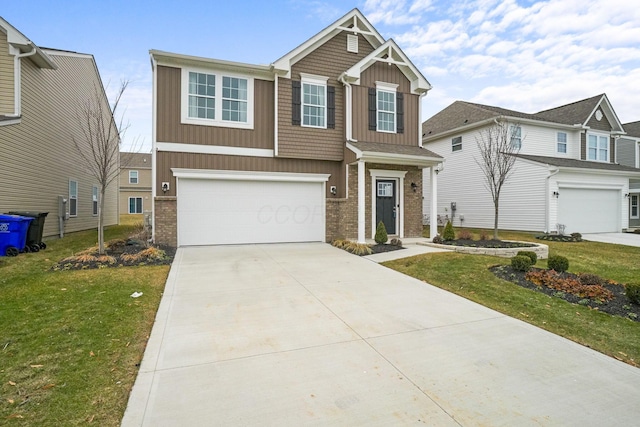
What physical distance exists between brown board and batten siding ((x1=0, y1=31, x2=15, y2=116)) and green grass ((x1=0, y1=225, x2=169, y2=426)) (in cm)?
638

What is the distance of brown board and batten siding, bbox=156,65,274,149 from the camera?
1036 cm

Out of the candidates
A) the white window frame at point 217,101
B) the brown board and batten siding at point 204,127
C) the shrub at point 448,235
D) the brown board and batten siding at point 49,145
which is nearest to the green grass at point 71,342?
the brown board and batten siding at point 49,145

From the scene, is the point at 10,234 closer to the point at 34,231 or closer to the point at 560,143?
the point at 34,231

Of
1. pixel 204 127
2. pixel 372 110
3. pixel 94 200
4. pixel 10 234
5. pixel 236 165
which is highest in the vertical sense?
pixel 372 110

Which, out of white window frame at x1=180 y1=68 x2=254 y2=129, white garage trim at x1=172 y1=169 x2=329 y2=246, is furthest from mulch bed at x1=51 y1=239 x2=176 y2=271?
white window frame at x1=180 y1=68 x2=254 y2=129

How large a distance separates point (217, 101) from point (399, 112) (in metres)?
6.82

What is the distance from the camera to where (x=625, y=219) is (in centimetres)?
1811

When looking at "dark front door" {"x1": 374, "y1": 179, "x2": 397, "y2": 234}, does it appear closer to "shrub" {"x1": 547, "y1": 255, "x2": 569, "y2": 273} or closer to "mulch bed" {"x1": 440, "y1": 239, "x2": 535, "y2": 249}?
"mulch bed" {"x1": 440, "y1": 239, "x2": 535, "y2": 249}

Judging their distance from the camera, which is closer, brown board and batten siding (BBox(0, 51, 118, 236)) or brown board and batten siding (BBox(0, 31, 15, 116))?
brown board and batten siding (BBox(0, 31, 15, 116))

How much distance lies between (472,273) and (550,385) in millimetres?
4260

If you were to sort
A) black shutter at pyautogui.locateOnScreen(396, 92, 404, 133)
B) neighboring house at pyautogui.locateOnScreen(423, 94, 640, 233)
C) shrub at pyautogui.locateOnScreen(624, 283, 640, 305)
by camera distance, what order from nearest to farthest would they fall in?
1. shrub at pyautogui.locateOnScreen(624, 283, 640, 305)
2. black shutter at pyautogui.locateOnScreen(396, 92, 404, 133)
3. neighboring house at pyautogui.locateOnScreen(423, 94, 640, 233)

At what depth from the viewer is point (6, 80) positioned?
32.7 ft

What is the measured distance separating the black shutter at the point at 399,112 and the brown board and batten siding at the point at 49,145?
12.8 m

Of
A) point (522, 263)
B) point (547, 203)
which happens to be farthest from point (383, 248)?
point (547, 203)
